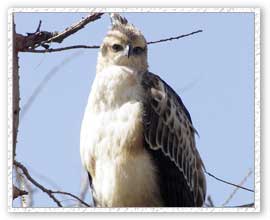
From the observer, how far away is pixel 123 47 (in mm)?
3588

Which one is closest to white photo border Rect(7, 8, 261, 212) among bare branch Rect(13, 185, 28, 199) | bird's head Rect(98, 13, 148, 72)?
bare branch Rect(13, 185, 28, 199)

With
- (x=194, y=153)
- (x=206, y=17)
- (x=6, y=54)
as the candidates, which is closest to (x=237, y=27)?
(x=206, y=17)

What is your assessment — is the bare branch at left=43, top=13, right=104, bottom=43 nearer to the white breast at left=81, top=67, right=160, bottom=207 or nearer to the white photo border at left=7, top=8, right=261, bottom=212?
the white photo border at left=7, top=8, right=261, bottom=212

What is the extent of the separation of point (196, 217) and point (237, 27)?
2.42ft

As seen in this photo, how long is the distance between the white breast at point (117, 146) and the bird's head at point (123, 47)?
97 mm

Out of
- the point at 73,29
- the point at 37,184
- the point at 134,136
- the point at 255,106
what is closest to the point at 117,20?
the point at 73,29

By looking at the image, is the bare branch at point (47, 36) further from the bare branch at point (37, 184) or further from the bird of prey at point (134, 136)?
the bare branch at point (37, 184)

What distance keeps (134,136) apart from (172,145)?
0.70 feet

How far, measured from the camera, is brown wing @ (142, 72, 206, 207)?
3443 mm

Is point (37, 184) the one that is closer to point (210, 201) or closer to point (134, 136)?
point (134, 136)

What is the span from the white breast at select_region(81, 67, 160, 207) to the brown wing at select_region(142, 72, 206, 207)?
0.14 feet

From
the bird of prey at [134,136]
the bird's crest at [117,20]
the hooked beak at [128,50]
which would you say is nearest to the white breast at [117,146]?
the bird of prey at [134,136]

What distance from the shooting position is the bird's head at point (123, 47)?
3523 mm
